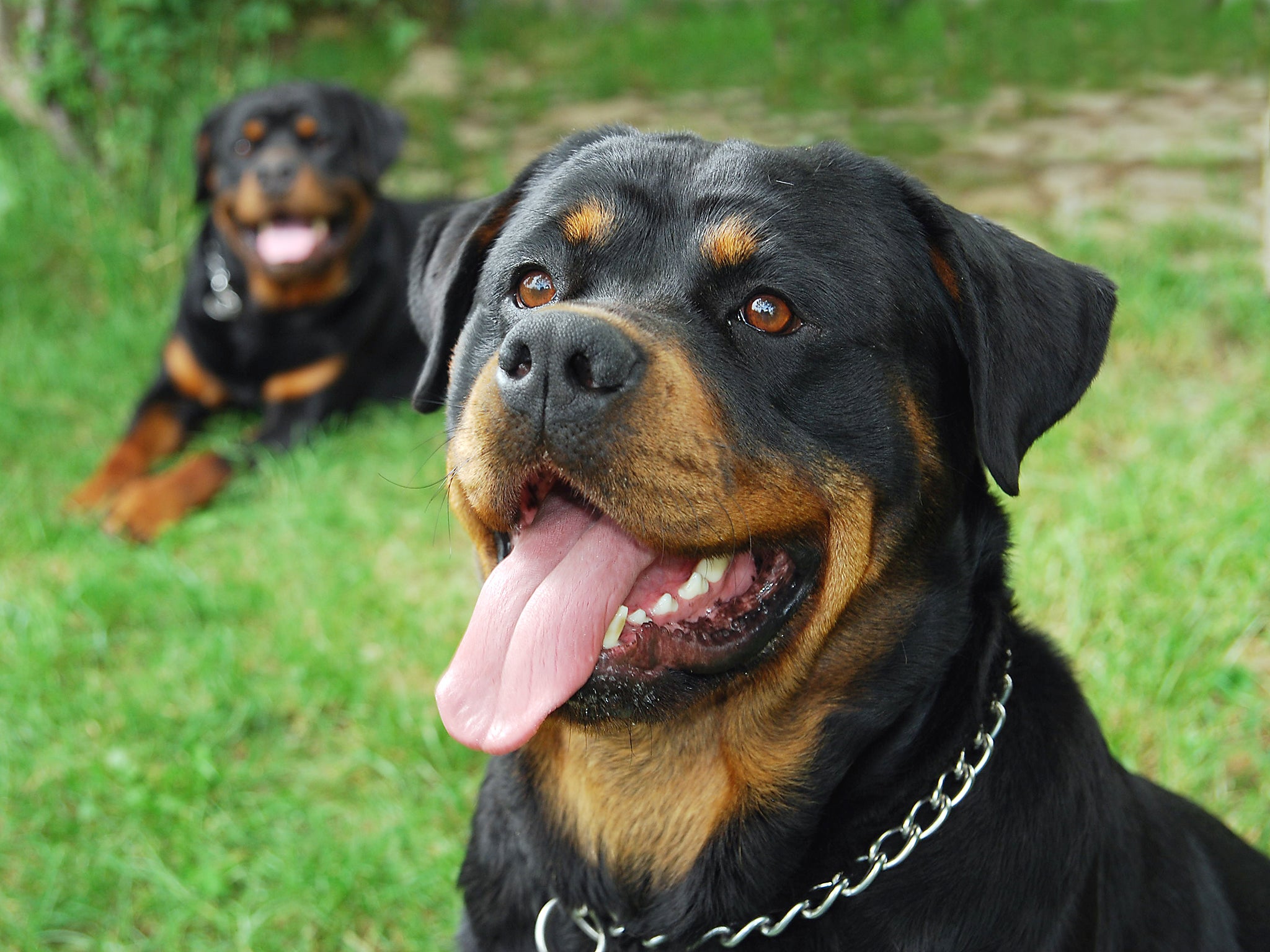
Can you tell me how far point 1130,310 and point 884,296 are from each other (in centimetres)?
295

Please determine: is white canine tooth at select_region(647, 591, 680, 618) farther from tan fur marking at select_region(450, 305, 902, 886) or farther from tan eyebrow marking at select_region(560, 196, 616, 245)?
tan eyebrow marking at select_region(560, 196, 616, 245)

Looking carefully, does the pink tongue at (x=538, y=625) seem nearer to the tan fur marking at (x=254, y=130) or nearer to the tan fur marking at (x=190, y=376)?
the tan fur marking at (x=190, y=376)

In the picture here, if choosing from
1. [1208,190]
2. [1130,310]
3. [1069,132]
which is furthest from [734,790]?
[1069,132]

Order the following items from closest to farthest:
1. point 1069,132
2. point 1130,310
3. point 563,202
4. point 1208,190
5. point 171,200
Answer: point 563,202 → point 1130,310 → point 1208,190 → point 171,200 → point 1069,132

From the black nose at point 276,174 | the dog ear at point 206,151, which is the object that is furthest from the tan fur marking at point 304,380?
the dog ear at point 206,151

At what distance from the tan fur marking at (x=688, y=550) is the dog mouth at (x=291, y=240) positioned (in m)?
3.27

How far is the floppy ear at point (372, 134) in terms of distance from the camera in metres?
5.19

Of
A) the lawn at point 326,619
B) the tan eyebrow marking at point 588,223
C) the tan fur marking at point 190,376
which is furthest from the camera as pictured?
the tan fur marking at point 190,376

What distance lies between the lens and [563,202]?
6.73ft

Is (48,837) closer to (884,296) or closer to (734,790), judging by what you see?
(734,790)

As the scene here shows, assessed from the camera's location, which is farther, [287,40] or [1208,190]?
[287,40]

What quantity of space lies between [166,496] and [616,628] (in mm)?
2984

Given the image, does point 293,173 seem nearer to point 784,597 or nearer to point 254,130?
point 254,130

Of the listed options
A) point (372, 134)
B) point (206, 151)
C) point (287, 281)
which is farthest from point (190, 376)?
point (372, 134)
